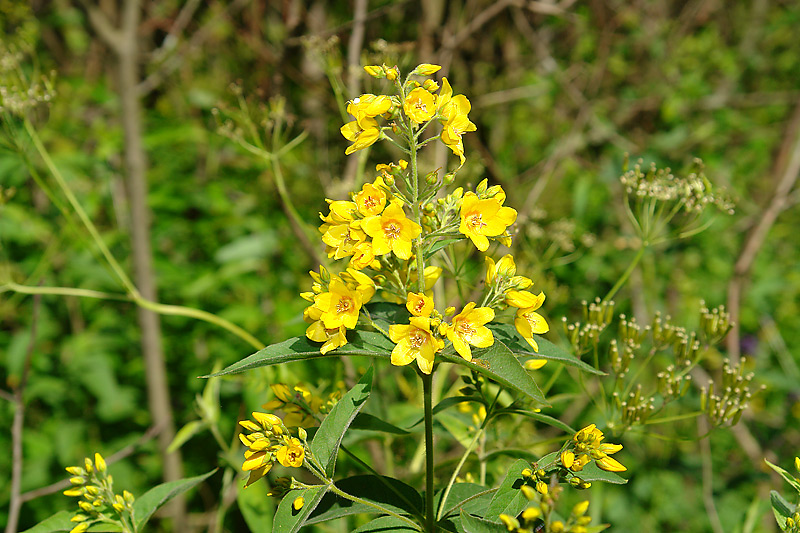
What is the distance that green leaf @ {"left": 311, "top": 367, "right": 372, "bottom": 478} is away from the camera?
1.12 meters

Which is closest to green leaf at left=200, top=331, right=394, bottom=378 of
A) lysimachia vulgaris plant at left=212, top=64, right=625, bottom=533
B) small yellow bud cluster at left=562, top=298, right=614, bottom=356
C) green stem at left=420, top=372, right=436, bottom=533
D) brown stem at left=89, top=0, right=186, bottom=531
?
lysimachia vulgaris plant at left=212, top=64, right=625, bottom=533

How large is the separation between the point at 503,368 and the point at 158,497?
38.7 inches

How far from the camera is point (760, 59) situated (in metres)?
5.48

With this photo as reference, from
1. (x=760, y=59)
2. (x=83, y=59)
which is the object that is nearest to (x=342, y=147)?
(x=83, y=59)

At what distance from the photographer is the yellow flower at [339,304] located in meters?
1.15

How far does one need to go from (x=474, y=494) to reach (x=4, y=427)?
334 cm

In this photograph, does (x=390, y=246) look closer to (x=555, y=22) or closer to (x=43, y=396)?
(x=43, y=396)

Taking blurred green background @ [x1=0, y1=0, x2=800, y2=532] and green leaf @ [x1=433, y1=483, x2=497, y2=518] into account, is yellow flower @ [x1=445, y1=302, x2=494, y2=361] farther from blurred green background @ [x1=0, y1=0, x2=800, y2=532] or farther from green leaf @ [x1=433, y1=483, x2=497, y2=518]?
blurred green background @ [x1=0, y1=0, x2=800, y2=532]

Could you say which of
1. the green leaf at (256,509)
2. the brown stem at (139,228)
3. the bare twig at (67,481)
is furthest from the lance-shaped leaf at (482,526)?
the brown stem at (139,228)

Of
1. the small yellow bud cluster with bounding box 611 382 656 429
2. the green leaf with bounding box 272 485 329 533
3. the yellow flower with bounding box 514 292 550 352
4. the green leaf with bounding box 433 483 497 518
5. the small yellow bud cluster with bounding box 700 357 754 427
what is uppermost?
the yellow flower with bounding box 514 292 550 352

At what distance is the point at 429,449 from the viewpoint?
1.23 metres

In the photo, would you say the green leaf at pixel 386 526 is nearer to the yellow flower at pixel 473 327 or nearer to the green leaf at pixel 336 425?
the green leaf at pixel 336 425

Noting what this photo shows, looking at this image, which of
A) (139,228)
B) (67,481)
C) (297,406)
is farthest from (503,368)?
(139,228)

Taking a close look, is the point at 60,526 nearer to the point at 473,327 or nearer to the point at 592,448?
the point at 473,327
